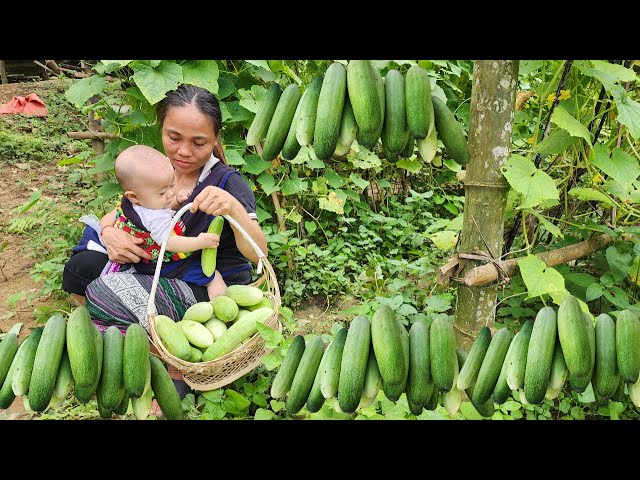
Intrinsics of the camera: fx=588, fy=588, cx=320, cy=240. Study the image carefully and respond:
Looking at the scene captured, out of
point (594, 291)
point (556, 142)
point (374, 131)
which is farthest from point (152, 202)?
point (594, 291)

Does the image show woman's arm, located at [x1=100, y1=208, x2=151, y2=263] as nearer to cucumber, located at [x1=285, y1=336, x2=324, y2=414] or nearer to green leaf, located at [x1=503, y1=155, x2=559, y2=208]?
cucumber, located at [x1=285, y1=336, x2=324, y2=414]

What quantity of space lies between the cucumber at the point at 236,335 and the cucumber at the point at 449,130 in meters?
0.53

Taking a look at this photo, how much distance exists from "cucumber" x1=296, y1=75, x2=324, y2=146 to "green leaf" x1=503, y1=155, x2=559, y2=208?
369 millimetres

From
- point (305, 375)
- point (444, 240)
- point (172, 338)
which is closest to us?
point (305, 375)

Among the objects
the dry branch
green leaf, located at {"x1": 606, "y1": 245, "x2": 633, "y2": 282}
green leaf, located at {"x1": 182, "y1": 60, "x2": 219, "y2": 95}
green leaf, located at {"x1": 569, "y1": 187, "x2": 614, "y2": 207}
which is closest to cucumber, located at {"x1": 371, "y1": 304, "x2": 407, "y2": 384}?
the dry branch

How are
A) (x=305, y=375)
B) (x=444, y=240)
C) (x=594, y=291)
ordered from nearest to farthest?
(x=305, y=375)
(x=444, y=240)
(x=594, y=291)

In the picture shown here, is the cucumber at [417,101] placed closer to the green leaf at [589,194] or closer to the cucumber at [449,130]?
the cucumber at [449,130]

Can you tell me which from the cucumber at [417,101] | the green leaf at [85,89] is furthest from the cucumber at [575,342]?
the green leaf at [85,89]

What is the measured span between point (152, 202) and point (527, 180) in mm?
694

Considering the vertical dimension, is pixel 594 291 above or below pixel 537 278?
below

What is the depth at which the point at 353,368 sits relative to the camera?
0.89 m

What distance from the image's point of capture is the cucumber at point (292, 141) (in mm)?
899

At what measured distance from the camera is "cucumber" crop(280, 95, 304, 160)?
90cm

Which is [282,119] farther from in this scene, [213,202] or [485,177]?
[485,177]
